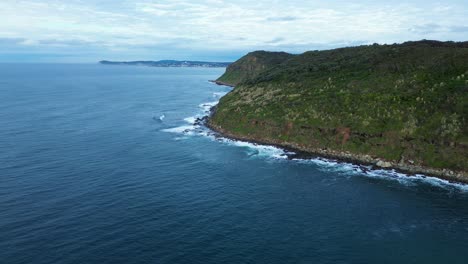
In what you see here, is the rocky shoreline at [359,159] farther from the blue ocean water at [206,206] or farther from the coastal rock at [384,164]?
the blue ocean water at [206,206]

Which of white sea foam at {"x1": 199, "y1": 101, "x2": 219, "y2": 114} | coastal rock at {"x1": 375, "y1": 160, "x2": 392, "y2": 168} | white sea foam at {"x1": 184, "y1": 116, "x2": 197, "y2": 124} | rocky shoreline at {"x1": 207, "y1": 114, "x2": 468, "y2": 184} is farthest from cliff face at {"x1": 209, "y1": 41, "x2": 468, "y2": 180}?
white sea foam at {"x1": 199, "y1": 101, "x2": 219, "y2": 114}

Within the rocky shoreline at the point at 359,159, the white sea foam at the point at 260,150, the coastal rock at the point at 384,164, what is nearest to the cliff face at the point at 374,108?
the rocky shoreline at the point at 359,159

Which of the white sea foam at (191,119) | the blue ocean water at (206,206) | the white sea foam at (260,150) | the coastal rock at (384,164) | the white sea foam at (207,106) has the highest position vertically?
the white sea foam at (207,106)

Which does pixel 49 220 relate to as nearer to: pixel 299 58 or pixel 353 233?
pixel 353 233

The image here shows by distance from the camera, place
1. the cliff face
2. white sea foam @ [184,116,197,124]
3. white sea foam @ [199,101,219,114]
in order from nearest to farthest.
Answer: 1. the cliff face
2. white sea foam @ [184,116,197,124]
3. white sea foam @ [199,101,219,114]

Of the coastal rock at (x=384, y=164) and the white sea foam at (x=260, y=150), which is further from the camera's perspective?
the white sea foam at (x=260, y=150)

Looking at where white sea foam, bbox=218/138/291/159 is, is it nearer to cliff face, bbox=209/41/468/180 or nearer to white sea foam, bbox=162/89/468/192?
white sea foam, bbox=162/89/468/192
